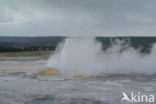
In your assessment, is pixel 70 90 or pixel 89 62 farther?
pixel 89 62

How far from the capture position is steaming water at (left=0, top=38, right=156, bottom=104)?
1331cm

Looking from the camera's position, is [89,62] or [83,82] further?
[89,62]

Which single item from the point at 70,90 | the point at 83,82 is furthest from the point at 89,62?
the point at 70,90

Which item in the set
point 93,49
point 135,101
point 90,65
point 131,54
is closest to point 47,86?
point 135,101

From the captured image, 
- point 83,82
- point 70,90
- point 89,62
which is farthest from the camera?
point 89,62

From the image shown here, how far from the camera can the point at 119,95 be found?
13.6 m

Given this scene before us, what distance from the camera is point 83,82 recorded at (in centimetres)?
1778

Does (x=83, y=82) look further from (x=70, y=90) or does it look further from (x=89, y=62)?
(x=89, y=62)

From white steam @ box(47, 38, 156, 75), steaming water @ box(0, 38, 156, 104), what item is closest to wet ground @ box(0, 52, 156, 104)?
steaming water @ box(0, 38, 156, 104)

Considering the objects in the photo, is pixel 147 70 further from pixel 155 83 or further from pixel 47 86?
pixel 47 86

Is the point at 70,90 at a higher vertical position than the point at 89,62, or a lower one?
lower

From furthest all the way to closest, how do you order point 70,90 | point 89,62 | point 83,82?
point 89,62
point 83,82
point 70,90

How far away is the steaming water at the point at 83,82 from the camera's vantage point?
13312mm

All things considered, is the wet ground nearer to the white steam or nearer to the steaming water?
the steaming water
